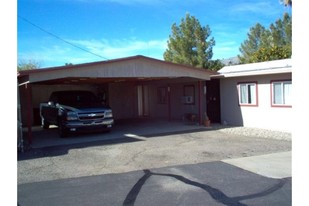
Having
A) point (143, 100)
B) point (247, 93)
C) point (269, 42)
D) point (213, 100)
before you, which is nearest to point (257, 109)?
point (247, 93)

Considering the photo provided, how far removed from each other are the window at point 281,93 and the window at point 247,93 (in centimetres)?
109

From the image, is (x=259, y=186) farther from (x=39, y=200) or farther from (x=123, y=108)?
(x=123, y=108)

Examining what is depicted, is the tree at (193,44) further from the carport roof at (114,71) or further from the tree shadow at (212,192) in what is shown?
the tree shadow at (212,192)

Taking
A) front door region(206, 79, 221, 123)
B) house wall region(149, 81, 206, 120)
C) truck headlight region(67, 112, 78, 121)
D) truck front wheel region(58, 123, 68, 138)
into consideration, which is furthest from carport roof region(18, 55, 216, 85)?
house wall region(149, 81, 206, 120)

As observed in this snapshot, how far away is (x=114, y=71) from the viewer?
1284 cm

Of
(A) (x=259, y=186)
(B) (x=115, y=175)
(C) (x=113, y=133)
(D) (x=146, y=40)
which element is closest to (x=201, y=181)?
(A) (x=259, y=186)

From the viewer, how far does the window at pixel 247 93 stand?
14673 millimetres

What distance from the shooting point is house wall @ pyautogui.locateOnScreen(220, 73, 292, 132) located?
1323 centimetres

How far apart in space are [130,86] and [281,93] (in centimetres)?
1126

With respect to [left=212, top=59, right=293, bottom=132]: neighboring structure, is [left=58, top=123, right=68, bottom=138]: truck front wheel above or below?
below

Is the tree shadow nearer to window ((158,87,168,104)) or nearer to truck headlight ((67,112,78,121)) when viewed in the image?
truck headlight ((67,112,78,121))

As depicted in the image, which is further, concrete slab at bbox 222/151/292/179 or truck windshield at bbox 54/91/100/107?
truck windshield at bbox 54/91/100/107

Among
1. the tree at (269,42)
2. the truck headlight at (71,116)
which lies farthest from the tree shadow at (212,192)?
the tree at (269,42)

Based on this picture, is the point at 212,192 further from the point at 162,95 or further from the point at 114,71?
the point at 162,95
